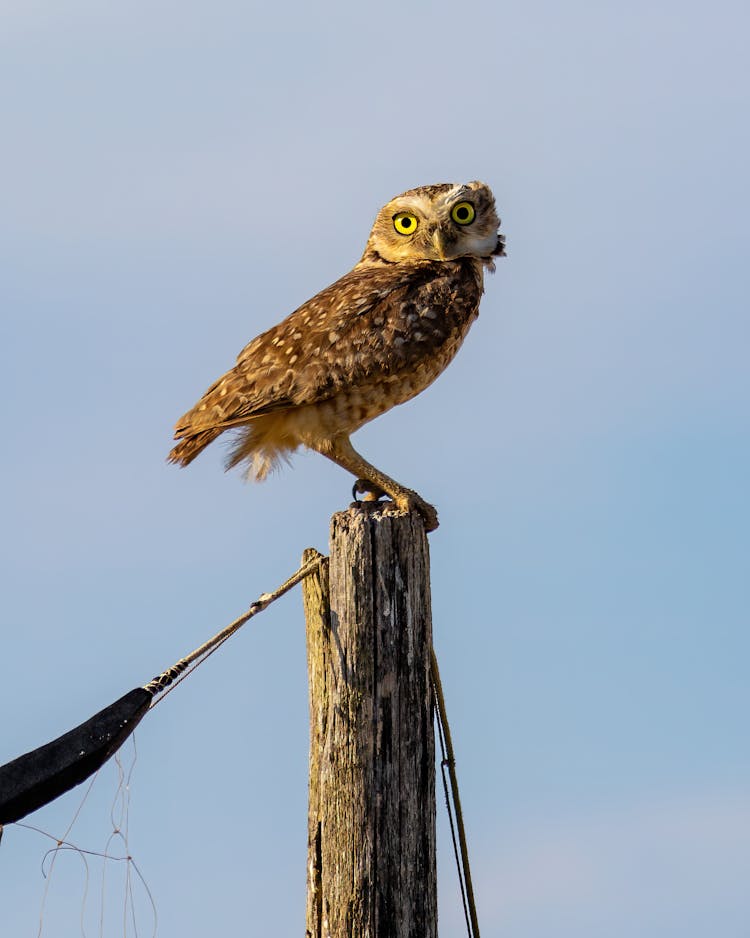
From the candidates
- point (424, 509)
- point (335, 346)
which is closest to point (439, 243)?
point (335, 346)

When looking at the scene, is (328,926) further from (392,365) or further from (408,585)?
(392,365)

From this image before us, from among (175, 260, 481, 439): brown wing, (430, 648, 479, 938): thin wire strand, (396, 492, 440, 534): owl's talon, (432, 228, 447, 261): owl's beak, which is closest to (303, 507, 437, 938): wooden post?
(430, 648, 479, 938): thin wire strand

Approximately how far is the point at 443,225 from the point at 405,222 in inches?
10.7

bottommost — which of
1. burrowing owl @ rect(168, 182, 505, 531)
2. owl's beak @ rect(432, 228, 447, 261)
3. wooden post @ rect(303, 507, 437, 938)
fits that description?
wooden post @ rect(303, 507, 437, 938)

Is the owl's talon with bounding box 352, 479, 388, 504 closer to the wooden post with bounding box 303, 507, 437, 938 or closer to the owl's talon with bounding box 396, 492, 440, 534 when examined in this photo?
the owl's talon with bounding box 396, 492, 440, 534

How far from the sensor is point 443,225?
7.48m

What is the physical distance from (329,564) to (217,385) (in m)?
1.68

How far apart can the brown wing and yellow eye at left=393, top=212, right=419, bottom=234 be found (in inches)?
25.2

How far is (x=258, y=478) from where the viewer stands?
7012 mm

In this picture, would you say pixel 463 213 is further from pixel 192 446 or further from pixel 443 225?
pixel 192 446

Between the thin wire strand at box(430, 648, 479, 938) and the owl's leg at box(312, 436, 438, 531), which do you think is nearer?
the thin wire strand at box(430, 648, 479, 938)

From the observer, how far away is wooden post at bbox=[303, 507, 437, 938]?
16.5 feet

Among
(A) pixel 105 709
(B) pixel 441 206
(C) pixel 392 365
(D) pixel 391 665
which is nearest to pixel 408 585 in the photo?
(D) pixel 391 665

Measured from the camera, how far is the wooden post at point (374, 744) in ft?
16.5
